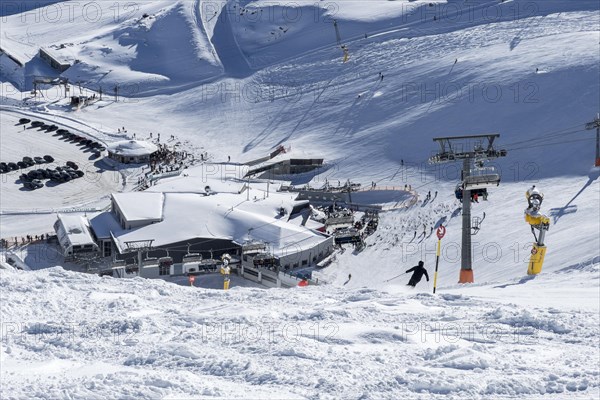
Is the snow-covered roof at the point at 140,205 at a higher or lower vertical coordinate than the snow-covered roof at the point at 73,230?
higher

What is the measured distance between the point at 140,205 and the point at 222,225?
4.71m

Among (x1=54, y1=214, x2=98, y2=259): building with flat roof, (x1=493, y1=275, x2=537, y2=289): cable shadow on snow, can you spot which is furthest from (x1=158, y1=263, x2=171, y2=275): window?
(x1=493, y1=275, x2=537, y2=289): cable shadow on snow

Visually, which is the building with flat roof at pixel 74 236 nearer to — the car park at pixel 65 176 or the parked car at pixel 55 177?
the parked car at pixel 55 177

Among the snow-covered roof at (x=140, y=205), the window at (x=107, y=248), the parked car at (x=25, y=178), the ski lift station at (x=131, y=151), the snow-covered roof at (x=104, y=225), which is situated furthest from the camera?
the ski lift station at (x=131, y=151)

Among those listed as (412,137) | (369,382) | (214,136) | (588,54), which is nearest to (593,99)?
(588,54)

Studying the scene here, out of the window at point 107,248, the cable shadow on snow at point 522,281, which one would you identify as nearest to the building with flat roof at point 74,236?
the window at point 107,248

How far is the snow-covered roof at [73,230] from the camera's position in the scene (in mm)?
42625

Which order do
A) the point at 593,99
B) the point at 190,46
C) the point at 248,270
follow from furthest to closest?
the point at 190,46, the point at 593,99, the point at 248,270

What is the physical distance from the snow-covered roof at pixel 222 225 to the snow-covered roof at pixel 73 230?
157cm

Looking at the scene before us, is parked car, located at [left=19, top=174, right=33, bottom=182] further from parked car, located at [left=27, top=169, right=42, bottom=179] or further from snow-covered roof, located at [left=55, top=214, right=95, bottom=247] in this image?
snow-covered roof, located at [left=55, top=214, right=95, bottom=247]

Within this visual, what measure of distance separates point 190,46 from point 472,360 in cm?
7046

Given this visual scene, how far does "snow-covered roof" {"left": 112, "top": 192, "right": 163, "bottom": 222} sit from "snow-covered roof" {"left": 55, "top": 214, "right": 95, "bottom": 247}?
75.0 inches

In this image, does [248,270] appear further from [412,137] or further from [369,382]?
[369,382]

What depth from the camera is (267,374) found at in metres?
16.1
